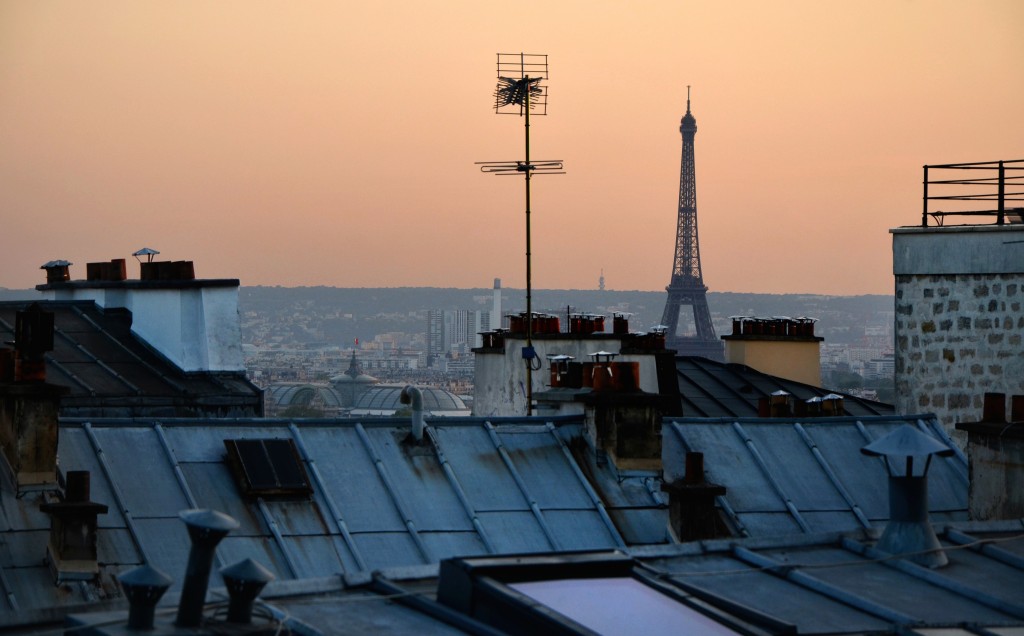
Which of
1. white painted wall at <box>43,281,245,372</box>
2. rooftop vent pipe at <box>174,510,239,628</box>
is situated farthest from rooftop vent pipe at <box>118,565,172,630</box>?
white painted wall at <box>43,281,245,372</box>

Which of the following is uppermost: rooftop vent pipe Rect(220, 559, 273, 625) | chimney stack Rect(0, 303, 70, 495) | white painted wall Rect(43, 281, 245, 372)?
white painted wall Rect(43, 281, 245, 372)

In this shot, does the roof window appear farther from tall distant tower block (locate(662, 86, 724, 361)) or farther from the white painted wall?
tall distant tower block (locate(662, 86, 724, 361))

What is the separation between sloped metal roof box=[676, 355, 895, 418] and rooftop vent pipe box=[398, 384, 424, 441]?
55.2 ft

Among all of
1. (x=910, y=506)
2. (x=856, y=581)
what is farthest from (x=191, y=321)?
(x=856, y=581)

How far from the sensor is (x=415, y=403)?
19.2 metres

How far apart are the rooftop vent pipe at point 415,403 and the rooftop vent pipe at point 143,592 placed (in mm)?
8195

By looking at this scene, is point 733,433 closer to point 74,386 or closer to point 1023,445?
point 1023,445

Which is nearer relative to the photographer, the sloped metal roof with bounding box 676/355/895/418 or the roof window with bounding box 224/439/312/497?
the roof window with bounding box 224/439/312/497

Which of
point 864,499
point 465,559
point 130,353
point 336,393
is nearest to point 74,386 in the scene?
point 130,353

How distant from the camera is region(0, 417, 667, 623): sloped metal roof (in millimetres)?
16797

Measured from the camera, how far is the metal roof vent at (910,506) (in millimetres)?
14867

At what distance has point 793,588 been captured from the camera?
45.7ft

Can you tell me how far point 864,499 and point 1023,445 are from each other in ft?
7.96

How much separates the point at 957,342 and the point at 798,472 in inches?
193
